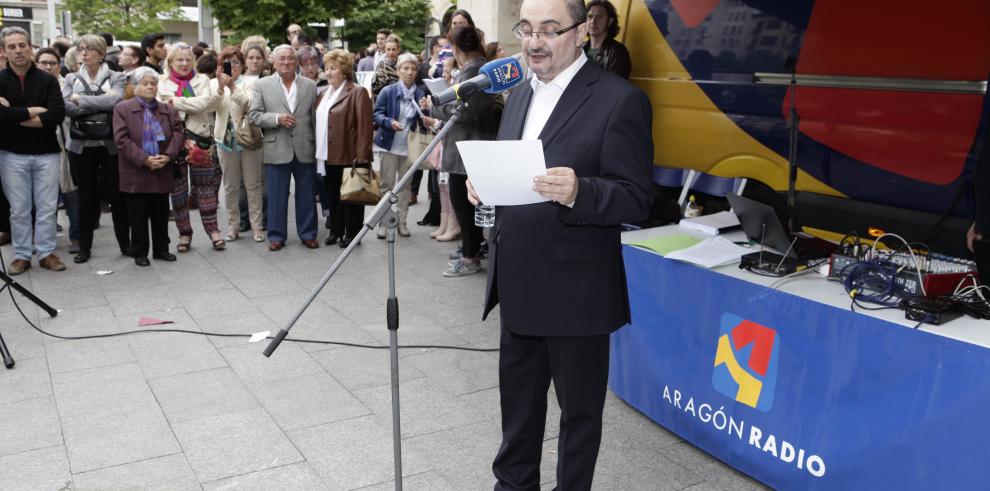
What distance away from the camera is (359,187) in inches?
298

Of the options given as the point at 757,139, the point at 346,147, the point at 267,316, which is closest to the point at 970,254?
the point at 757,139

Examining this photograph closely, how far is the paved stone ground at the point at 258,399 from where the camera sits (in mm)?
3768

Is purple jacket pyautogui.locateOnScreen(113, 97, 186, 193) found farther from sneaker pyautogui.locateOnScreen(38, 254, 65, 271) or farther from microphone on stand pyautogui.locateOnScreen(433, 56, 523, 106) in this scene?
microphone on stand pyautogui.locateOnScreen(433, 56, 523, 106)

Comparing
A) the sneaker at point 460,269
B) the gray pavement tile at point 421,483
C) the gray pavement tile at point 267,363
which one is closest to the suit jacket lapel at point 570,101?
the gray pavement tile at point 421,483

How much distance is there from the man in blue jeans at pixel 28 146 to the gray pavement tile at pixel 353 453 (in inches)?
163

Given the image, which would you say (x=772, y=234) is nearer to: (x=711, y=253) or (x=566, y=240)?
(x=711, y=253)

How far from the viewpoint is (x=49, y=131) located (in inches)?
271

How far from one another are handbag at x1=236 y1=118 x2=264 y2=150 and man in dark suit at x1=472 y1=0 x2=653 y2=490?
17.7 feet

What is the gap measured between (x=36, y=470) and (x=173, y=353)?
157 centimetres

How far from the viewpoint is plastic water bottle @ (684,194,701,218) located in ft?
18.6

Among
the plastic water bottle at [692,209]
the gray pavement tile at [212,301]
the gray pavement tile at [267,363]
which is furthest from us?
the gray pavement tile at [212,301]

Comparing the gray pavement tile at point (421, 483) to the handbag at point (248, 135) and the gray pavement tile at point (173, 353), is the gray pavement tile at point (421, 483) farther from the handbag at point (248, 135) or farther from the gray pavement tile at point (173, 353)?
the handbag at point (248, 135)

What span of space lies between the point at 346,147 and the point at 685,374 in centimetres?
480

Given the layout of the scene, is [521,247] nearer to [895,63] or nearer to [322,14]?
[895,63]
